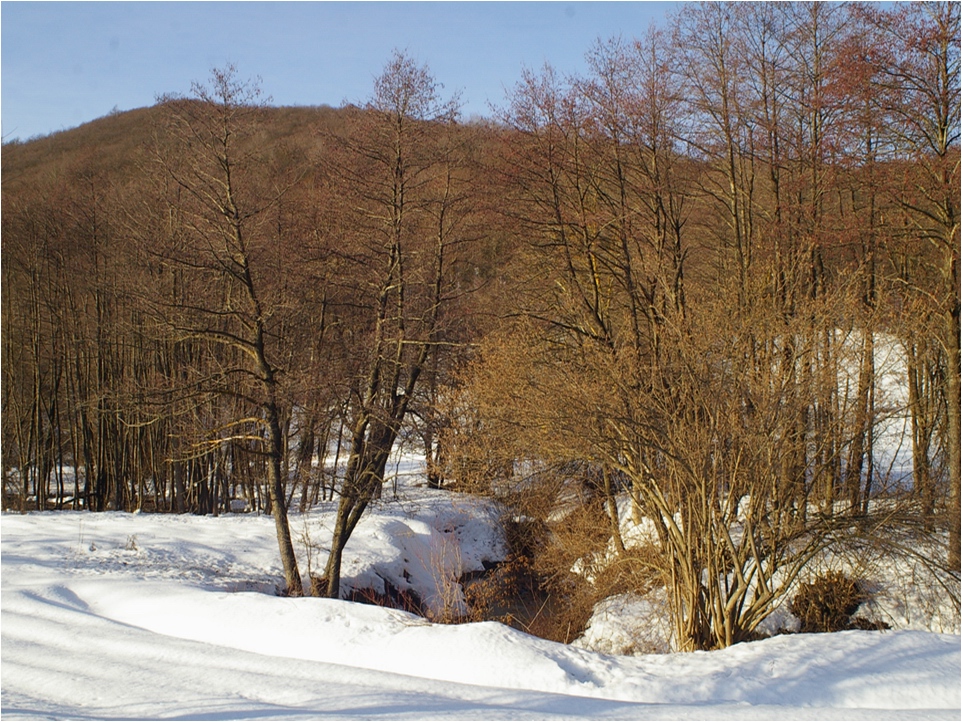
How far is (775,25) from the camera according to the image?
18219 mm

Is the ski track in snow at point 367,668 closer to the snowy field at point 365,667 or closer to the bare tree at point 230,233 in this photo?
the snowy field at point 365,667

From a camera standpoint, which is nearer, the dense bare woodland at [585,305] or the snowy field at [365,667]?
the snowy field at [365,667]

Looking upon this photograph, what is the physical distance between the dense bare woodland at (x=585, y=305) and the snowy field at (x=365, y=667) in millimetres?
2943

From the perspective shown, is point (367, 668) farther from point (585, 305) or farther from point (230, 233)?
point (585, 305)

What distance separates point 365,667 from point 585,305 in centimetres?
1193

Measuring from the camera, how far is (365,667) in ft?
27.2

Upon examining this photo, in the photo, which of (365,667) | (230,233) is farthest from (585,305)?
(365,667)

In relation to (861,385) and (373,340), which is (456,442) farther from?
(861,385)

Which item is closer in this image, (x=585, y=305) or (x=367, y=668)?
(x=367, y=668)

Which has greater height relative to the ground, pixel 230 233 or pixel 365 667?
pixel 230 233

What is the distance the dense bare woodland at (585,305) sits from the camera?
1227cm

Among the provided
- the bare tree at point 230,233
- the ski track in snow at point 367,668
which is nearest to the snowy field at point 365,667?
the ski track in snow at point 367,668

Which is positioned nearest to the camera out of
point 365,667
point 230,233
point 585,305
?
point 365,667

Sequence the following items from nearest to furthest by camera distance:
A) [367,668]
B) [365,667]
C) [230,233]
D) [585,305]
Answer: [367,668], [365,667], [230,233], [585,305]
